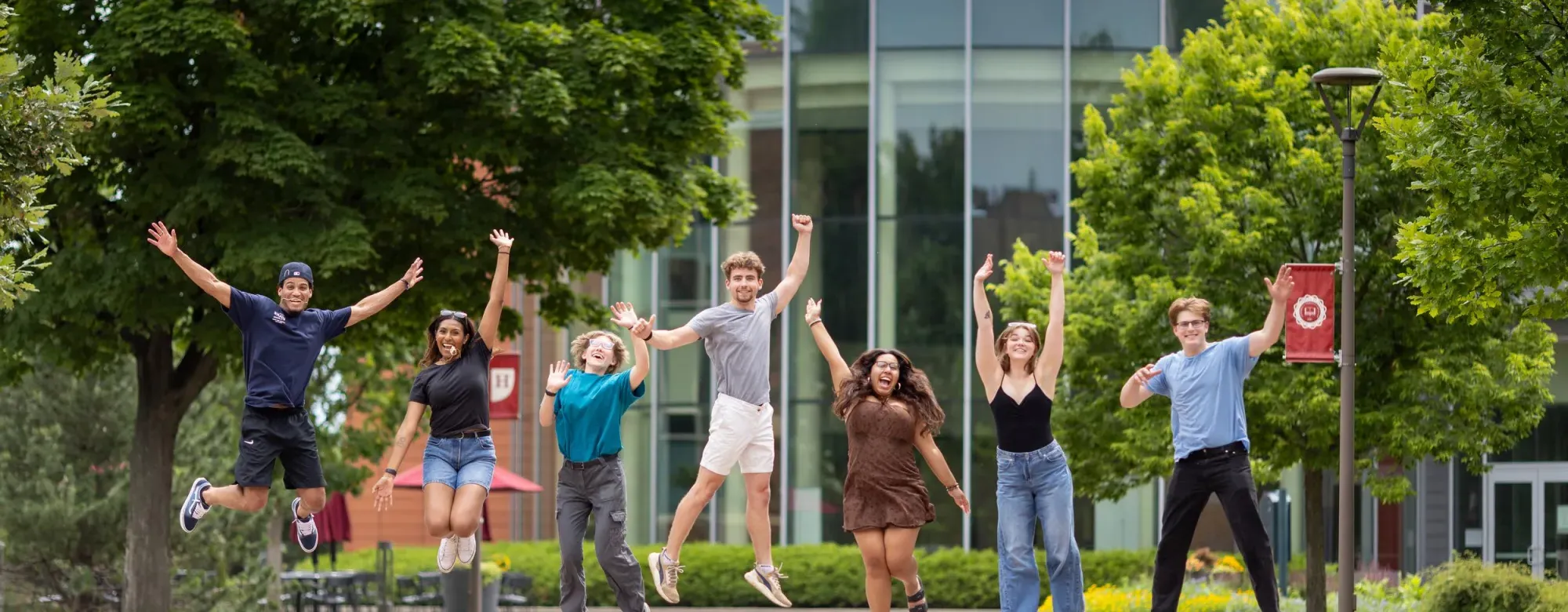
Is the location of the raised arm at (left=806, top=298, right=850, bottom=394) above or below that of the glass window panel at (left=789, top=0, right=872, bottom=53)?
below

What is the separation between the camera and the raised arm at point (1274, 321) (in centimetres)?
1071

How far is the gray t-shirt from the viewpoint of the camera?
11227 millimetres

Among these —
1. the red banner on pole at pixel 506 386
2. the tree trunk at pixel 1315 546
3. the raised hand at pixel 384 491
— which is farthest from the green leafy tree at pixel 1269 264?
the raised hand at pixel 384 491

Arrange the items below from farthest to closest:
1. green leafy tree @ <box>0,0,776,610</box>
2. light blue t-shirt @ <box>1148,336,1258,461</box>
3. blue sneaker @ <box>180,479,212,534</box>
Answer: green leafy tree @ <box>0,0,776,610</box>, blue sneaker @ <box>180,479,212,534</box>, light blue t-shirt @ <box>1148,336,1258,461</box>

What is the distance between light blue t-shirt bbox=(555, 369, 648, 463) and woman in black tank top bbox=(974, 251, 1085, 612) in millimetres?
2103

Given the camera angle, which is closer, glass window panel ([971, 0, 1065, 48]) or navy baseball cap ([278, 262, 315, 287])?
navy baseball cap ([278, 262, 315, 287])

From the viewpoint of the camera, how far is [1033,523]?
10758 mm

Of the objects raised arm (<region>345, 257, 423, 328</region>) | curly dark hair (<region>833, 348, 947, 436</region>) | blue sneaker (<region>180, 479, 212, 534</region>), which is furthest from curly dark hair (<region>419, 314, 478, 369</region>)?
curly dark hair (<region>833, 348, 947, 436</region>)

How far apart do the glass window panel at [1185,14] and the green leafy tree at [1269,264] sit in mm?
9578

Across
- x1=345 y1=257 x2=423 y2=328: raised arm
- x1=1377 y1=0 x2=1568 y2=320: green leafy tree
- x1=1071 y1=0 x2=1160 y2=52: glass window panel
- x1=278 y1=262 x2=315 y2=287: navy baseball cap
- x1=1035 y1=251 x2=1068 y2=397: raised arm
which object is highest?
x1=1071 y1=0 x2=1160 y2=52: glass window panel

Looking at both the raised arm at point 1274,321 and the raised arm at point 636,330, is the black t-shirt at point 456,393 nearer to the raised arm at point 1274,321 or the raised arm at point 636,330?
the raised arm at point 636,330

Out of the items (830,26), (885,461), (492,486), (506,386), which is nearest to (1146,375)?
(885,461)

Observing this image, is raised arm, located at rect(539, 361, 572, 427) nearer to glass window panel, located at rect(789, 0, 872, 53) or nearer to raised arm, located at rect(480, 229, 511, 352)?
raised arm, located at rect(480, 229, 511, 352)

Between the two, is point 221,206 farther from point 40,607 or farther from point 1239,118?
point 1239,118
